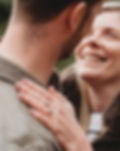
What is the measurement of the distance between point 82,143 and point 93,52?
3.08 ft

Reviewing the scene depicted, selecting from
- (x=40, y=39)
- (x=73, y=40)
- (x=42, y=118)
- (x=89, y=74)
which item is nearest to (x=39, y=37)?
(x=40, y=39)

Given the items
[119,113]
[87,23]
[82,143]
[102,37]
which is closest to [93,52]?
[102,37]

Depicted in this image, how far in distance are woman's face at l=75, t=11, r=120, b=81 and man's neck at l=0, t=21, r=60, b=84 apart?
1.20 m

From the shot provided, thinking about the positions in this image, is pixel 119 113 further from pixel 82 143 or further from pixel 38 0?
pixel 38 0

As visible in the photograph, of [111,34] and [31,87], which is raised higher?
[111,34]

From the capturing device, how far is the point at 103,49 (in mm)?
2934

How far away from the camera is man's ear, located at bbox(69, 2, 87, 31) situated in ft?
5.37

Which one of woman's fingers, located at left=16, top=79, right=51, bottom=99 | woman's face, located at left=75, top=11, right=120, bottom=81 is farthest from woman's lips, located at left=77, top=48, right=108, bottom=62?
woman's fingers, located at left=16, top=79, right=51, bottom=99

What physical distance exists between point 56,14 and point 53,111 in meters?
0.30

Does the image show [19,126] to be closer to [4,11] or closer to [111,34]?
[111,34]

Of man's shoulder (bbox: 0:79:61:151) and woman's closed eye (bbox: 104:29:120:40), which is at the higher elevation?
woman's closed eye (bbox: 104:29:120:40)

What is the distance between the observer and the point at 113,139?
105 inches

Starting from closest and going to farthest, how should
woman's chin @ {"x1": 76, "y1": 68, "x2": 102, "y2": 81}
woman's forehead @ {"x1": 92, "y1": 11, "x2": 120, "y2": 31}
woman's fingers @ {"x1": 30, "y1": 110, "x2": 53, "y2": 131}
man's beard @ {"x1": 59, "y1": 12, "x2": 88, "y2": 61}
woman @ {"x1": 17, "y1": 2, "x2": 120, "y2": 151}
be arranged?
woman's fingers @ {"x1": 30, "y1": 110, "x2": 53, "y2": 131} < man's beard @ {"x1": 59, "y1": 12, "x2": 88, "y2": 61} < woman @ {"x1": 17, "y1": 2, "x2": 120, "y2": 151} < woman's chin @ {"x1": 76, "y1": 68, "x2": 102, "y2": 81} < woman's forehead @ {"x1": 92, "y1": 11, "x2": 120, "y2": 31}

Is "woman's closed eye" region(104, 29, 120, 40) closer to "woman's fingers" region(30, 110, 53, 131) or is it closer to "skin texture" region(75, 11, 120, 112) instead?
"skin texture" region(75, 11, 120, 112)
